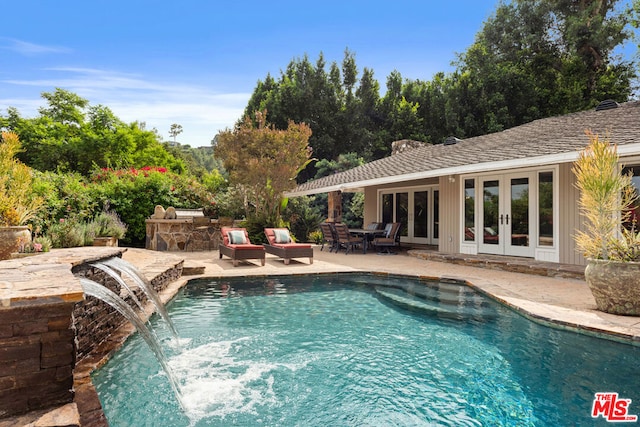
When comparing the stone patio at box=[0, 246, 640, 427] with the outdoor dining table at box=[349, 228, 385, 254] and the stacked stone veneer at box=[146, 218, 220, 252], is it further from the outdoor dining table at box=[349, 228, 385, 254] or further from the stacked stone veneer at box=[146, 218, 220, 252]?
the stacked stone veneer at box=[146, 218, 220, 252]

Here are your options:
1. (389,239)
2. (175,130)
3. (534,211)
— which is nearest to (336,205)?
(389,239)

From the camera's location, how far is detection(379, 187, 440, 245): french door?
49.2 feet

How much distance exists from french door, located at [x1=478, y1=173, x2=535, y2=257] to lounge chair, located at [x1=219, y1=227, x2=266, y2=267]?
650 cm

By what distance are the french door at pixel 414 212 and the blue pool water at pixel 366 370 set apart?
8.82 meters

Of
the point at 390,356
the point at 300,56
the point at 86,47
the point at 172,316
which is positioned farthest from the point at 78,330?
the point at 300,56

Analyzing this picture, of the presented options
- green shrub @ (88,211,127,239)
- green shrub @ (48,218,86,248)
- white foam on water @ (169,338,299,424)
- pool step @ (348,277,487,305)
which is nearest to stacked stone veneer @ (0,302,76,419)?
white foam on water @ (169,338,299,424)

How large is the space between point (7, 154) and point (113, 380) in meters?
6.13

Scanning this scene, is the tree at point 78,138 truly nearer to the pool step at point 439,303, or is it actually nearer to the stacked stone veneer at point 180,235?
the stacked stone veneer at point 180,235

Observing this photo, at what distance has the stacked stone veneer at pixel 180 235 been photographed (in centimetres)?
1356

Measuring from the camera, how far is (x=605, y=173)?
5520 millimetres

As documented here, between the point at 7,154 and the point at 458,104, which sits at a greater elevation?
the point at 458,104

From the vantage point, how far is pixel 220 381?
12.5 ft

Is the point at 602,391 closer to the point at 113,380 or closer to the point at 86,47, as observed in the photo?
the point at 113,380

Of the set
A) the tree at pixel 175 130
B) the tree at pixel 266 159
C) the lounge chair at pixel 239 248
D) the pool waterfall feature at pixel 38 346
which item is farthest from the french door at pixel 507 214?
the tree at pixel 175 130
